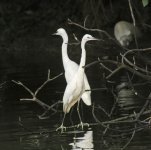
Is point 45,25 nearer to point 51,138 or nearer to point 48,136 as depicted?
point 48,136

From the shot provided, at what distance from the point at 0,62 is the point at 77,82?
10.7m

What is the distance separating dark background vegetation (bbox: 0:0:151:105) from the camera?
19.7 metres

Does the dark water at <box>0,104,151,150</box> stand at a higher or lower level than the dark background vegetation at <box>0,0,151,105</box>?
lower

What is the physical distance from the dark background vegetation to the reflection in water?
8849 mm

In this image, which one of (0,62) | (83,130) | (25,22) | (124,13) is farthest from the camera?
(25,22)

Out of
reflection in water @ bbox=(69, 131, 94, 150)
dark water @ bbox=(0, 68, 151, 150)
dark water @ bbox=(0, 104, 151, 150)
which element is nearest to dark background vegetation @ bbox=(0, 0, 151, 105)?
dark water @ bbox=(0, 68, 151, 150)

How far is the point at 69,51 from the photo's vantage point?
20.7 m

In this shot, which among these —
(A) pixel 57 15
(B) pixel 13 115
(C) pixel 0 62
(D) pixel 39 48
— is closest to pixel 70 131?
(B) pixel 13 115

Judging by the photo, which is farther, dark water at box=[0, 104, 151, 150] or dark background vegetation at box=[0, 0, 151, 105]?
dark background vegetation at box=[0, 0, 151, 105]

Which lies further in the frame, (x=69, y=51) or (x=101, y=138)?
(x=69, y=51)

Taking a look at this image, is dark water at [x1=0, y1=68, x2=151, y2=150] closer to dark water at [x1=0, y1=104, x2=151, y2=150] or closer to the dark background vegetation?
dark water at [x1=0, y1=104, x2=151, y2=150]

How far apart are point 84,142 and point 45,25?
15.6 m

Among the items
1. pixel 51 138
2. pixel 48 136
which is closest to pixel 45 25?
pixel 48 136

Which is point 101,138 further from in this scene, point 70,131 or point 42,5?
point 42,5
